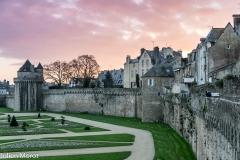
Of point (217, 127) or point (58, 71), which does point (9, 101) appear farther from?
point (217, 127)

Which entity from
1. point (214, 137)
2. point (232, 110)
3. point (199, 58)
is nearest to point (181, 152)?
point (214, 137)

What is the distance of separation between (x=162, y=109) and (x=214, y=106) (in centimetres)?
3299

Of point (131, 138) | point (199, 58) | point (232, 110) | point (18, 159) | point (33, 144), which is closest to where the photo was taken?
point (232, 110)

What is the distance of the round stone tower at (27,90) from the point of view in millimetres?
80750

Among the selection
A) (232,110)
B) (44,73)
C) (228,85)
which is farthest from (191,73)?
(44,73)

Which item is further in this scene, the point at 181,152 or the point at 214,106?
the point at 181,152

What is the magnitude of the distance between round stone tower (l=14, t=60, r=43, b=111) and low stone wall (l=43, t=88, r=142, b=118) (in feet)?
6.79

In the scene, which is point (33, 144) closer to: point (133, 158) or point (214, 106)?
point (133, 158)

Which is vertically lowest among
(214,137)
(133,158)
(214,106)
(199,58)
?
(133,158)

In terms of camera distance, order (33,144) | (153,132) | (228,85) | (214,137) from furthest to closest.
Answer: (153,132) < (33,144) < (228,85) < (214,137)

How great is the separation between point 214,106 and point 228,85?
6.04 ft

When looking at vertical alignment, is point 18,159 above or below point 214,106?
below

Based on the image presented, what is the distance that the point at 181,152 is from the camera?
2598 centimetres

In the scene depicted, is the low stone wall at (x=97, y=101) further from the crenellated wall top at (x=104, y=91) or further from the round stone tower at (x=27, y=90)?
the round stone tower at (x=27, y=90)
